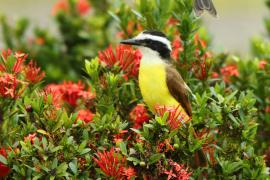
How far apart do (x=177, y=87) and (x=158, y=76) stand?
0.20 meters

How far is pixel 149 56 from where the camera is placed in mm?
4324

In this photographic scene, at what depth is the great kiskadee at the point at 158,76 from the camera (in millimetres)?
4161

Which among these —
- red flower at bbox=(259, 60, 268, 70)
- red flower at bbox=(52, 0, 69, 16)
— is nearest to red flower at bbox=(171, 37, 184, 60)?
red flower at bbox=(259, 60, 268, 70)

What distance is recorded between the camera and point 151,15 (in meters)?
4.44

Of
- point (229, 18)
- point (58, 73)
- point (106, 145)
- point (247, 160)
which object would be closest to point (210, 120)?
point (247, 160)

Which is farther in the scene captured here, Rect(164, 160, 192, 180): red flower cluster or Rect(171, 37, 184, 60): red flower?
Rect(171, 37, 184, 60): red flower

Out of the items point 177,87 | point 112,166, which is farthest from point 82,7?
point 112,166

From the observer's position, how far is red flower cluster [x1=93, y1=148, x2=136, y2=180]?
3240 millimetres

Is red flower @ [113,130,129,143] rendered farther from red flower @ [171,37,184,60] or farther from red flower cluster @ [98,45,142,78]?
red flower @ [171,37,184,60]

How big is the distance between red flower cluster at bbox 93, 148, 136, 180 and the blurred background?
27.1ft

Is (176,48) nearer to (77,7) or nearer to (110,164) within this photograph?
(110,164)

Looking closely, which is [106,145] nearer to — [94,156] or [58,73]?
[94,156]

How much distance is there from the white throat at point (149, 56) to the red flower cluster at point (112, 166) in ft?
3.64

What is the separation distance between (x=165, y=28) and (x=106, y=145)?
143cm
